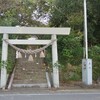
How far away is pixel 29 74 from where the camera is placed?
68.2ft

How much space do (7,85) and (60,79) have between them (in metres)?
4.11

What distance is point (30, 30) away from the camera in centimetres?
1908

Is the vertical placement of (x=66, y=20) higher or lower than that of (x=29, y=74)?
higher

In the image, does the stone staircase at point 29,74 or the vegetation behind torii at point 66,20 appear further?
the vegetation behind torii at point 66,20

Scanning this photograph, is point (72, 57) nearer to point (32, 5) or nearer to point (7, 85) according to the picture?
point (7, 85)

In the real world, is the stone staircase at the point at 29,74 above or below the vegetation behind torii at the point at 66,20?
below

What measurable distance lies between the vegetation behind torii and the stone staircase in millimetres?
1349

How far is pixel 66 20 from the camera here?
28.6 meters

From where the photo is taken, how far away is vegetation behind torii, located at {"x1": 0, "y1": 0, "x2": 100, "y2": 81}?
22.6m

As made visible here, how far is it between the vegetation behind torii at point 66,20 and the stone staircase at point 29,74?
1.35m

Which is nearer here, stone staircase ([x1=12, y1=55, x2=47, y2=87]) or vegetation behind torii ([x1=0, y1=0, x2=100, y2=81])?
stone staircase ([x1=12, y1=55, x2=47, y2=87])

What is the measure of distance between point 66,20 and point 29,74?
944cm

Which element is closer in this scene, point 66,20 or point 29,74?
point 29,74

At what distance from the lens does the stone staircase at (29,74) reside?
18.9 m
